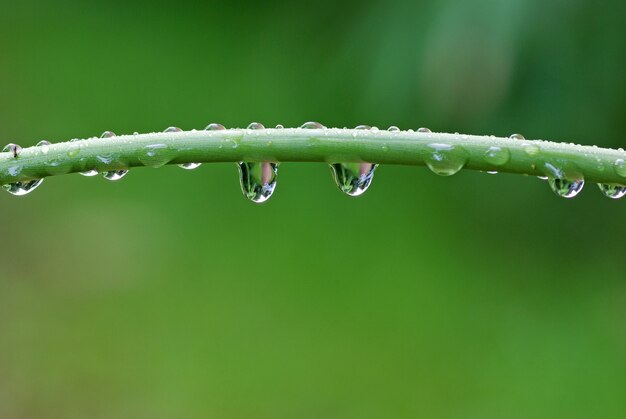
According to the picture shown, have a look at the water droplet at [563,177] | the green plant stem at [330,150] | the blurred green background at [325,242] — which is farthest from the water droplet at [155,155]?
the blurred green background at [325,242]

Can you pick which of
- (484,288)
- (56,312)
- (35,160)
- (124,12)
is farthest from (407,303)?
(35,160)

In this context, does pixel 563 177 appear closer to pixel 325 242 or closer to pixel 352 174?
pixel 352 174

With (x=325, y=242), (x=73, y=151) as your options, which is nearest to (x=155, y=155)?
(x=73, y=151)

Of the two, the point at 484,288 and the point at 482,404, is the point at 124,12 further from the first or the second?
the point at 482,404

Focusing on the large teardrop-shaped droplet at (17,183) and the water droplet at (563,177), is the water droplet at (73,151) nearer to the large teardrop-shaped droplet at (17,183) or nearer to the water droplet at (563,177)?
the large teardrop-shaped droplet at (17,183)

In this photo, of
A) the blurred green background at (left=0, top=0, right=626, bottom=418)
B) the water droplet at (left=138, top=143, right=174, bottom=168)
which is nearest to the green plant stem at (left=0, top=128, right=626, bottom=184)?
the water droplet at (left=138, top=143, right=174, bottom=168)
